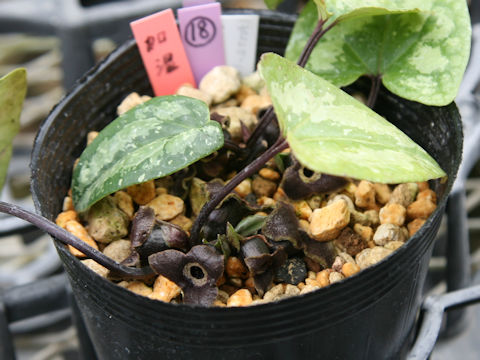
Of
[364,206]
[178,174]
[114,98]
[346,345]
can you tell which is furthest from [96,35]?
[346,345]

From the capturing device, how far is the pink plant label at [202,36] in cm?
73

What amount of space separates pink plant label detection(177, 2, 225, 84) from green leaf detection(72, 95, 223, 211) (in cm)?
16

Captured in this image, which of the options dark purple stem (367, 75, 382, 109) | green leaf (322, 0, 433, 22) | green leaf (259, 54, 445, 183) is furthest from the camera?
dark purple stem (367, 75, 382, 109)

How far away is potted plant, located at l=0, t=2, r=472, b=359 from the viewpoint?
45cm

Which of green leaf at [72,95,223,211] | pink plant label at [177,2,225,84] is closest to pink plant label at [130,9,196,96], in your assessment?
pink plant label at [177,2,225,84]

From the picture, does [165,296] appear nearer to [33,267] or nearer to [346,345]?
[346,345]

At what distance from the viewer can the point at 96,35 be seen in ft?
3.59

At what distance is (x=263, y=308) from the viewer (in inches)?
17.2

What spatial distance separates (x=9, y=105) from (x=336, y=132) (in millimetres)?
342

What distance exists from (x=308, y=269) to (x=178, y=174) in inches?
7.3

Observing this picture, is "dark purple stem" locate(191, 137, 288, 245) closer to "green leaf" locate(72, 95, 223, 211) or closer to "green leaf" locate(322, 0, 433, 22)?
"green leaf" locate(72, 95, 223, 211)

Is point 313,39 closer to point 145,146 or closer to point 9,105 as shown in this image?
point 145,146

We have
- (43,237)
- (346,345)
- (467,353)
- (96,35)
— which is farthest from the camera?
(43,237)

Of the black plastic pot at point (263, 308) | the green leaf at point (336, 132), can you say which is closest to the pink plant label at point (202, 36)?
the black plastic pot at point (263, 308)
